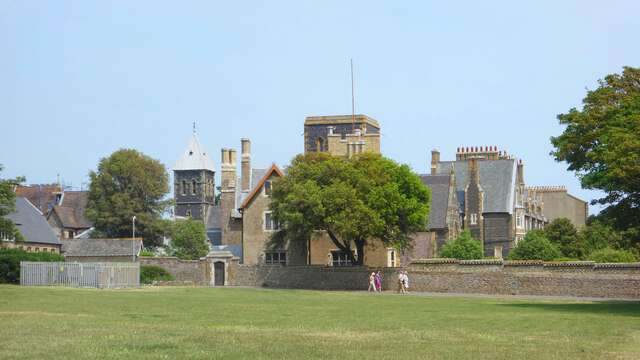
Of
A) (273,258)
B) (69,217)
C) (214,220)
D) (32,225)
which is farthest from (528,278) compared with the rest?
(69,217)

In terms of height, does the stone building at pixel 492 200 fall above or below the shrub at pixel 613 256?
above

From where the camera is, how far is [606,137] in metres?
35.8

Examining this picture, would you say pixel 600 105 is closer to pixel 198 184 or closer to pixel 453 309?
pixel 453 309

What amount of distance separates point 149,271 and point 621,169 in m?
40.9

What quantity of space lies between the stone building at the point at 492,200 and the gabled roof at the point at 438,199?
7107 mm

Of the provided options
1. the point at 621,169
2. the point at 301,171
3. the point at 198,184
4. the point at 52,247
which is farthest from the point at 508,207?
the point at 198,184

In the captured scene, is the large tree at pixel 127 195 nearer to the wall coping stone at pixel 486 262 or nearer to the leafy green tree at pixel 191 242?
the leafy green tree at pixel 191 242

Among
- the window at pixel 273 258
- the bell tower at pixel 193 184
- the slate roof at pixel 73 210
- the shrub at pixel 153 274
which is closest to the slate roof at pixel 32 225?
the shrub at pixel 153 274

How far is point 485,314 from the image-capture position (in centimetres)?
3086

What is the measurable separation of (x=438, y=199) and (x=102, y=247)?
109 ft

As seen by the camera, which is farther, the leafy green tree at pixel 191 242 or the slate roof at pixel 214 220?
the slate roof at pixel 214 220

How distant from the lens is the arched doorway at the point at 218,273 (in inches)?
2719

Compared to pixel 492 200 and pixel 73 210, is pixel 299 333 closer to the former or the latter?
pixel 492 200

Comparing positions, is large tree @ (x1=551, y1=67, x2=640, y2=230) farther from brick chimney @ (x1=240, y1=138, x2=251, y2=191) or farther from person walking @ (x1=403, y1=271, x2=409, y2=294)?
brick chimney @ (x1=240, y1=138, x2=251, y2=191)
